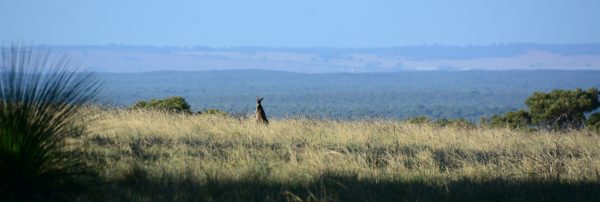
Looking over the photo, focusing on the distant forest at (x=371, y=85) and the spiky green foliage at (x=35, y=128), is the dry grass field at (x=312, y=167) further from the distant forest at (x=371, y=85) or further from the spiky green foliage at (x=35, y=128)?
the distant forest at (x=371, y=85)

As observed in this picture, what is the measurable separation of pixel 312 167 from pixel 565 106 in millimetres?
20616

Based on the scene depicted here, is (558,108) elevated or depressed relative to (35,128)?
depressed

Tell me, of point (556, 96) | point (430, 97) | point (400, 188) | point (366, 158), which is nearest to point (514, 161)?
point (366, 158)

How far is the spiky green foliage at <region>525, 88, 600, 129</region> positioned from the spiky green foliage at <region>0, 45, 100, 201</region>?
2183 centimetres

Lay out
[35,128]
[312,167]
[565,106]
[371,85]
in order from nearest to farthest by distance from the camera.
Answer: [35,128] < [312,167] < [565,106] < [371,85]

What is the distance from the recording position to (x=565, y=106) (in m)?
28.4

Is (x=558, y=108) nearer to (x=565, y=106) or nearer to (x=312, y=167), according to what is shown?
(x=565, y=106)

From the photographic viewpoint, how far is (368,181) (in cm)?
905

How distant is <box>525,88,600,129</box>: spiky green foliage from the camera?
28.2 metres

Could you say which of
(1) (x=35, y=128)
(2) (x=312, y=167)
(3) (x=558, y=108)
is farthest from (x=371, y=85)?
(1) (x=35, y=128)

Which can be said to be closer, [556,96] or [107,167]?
[107,167]

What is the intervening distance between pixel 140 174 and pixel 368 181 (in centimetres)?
222

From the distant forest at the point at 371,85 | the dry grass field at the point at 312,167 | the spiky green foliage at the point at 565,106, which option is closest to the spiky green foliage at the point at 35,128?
the dry grass field at the point at 312,167

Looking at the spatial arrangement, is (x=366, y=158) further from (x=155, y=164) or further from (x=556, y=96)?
(x=556, y=96)
